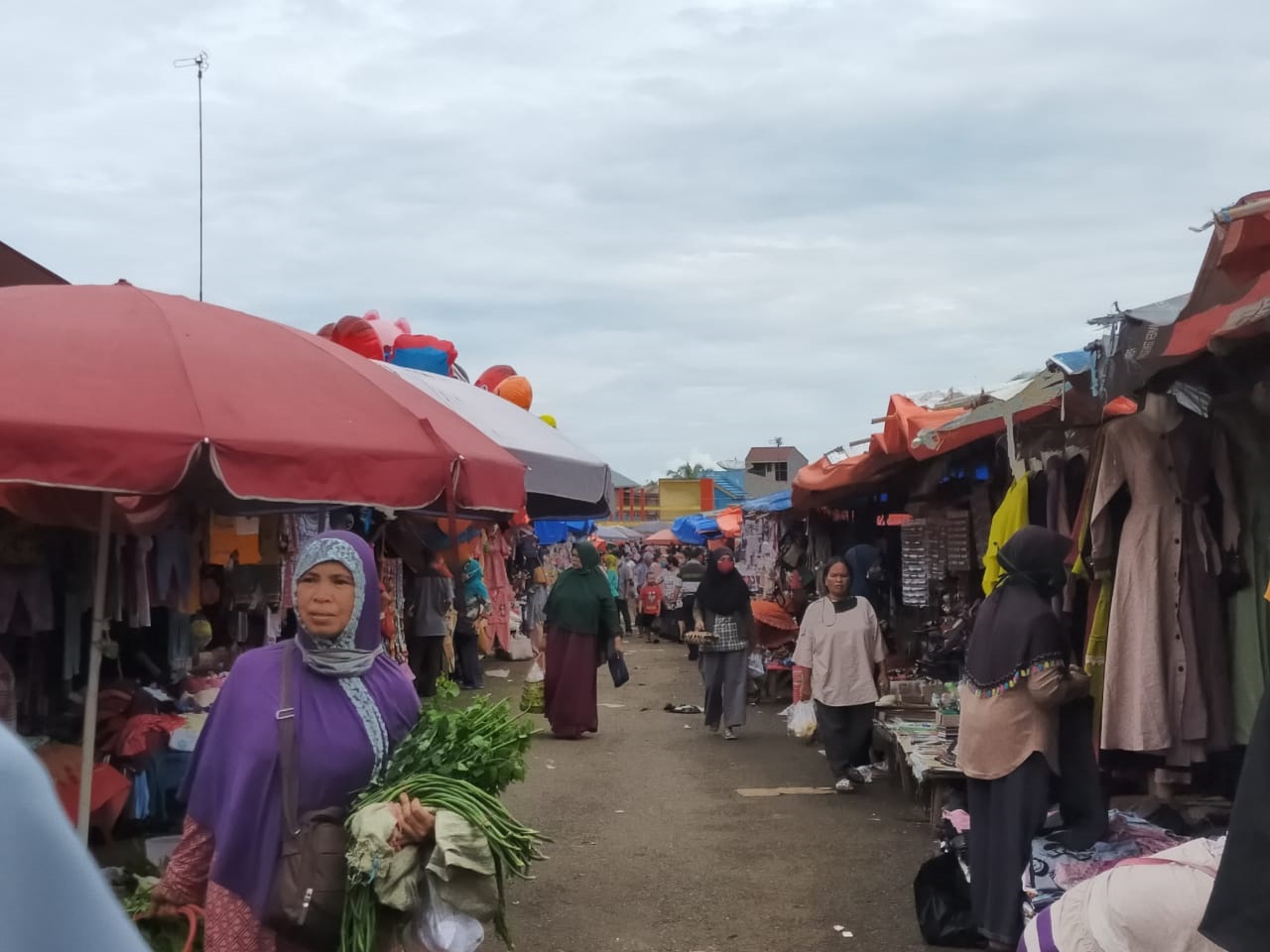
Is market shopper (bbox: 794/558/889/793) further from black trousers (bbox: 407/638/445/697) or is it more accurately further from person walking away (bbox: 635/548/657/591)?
person walking away (bbox: 635/548/657/591)

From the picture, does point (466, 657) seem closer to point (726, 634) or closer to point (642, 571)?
point (726, 634)

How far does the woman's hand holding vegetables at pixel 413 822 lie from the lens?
144 inches

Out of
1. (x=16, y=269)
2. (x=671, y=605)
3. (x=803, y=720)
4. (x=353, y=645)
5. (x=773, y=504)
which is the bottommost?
(x=803, y=720)

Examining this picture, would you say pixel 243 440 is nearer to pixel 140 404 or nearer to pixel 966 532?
pixel 140 404

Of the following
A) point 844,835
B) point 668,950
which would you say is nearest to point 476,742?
point 668,950

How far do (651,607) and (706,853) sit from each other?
20.7 metres

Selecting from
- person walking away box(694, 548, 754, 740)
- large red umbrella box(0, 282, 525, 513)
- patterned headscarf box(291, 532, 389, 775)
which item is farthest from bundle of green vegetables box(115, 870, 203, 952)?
person walking away box(694, 548, 754, 740)

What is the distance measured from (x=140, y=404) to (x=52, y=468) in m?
0.35

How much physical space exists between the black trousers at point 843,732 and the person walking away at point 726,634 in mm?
2519

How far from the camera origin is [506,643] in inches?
715

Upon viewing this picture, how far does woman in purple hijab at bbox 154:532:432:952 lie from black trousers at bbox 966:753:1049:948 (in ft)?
10.1

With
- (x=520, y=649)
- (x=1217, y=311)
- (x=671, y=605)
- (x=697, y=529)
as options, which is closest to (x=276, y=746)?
(x=1217, y=311)

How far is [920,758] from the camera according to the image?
27.9 ft

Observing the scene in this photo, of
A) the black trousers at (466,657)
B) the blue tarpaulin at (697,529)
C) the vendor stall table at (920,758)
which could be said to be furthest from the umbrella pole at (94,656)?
the blue tarpaulin at (697,529)
